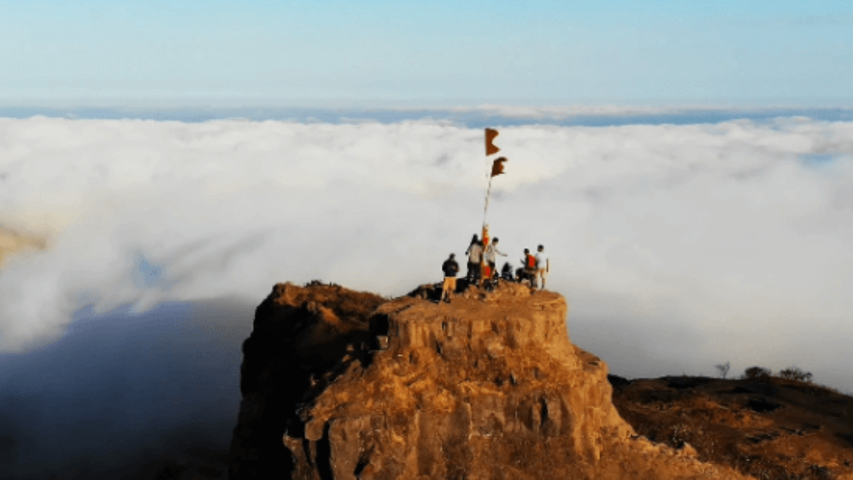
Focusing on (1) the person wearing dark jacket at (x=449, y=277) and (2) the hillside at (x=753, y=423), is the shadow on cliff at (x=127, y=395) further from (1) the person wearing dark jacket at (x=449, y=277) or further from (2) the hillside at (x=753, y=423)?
(1) the person wearing dark jacket at (x=449, y=277)

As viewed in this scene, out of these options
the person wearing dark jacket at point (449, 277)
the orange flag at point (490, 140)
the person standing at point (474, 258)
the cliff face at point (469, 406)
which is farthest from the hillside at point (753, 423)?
the orange flag at point (490, 140)

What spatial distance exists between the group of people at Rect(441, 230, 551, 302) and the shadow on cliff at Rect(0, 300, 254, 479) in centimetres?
2610

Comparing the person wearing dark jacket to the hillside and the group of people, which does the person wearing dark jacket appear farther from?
the hillside

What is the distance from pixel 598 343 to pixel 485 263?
65.6 meters

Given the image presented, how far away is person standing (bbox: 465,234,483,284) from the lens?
25969 mm

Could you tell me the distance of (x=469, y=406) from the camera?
2306 cm

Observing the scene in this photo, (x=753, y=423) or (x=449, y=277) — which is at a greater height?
(x=449, y=277)

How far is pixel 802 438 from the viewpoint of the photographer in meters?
33.4

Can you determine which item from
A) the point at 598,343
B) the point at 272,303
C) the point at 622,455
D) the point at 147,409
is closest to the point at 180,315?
the point at 147,409

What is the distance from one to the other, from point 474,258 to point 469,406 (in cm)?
474

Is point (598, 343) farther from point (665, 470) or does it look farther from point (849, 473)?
point (665, 470)

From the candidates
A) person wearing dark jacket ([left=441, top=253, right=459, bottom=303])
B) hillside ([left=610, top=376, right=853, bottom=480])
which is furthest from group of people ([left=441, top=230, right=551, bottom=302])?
hillside ([left=610, top=376, right=853, bottom=480])

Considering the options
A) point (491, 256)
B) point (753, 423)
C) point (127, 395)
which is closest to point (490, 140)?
point (491, 256)

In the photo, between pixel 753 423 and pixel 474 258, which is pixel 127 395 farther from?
pixel 474 258
